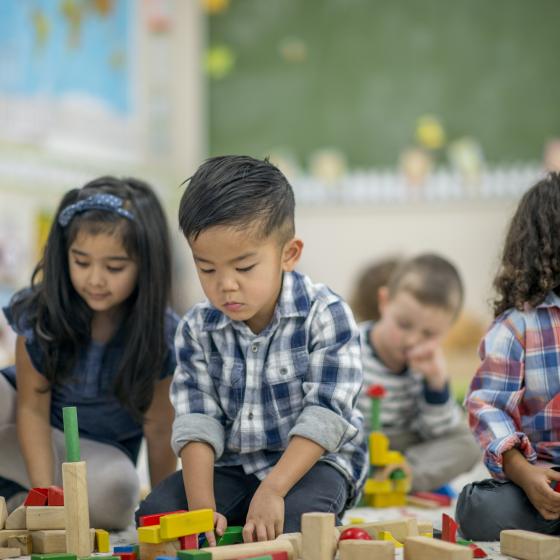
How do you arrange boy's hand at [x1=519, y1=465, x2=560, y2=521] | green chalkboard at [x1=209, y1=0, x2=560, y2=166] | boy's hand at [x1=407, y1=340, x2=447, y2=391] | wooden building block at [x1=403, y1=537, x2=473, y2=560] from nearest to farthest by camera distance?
wooden building block at [x1=403, y1=537, x2=473, y2=560] < boy's hand at [x1=519, y1=465, x2=560, y2=521] < boy's hand at [x1=407, y1=340, x2=447, y2=391] < green chalkboard at [x1=209, y1=0, x2=560, y2=166]

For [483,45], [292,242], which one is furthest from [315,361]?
[483,45]

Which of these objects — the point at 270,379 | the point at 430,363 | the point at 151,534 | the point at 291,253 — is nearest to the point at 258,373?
the point at 270,379

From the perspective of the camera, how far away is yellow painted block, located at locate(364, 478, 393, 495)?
1.40 m

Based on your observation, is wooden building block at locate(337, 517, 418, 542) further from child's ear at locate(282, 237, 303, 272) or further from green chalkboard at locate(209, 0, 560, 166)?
green chalkboard at locate(209, 0, 560, 166)

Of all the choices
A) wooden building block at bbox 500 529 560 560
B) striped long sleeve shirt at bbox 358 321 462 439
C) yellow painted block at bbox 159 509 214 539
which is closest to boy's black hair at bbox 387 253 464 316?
striped long sleeve shirt at bbox 358 321 462 439

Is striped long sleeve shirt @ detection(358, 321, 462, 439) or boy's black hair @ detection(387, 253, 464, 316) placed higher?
boy's black hair @ detection(387, 253, 464, 316)

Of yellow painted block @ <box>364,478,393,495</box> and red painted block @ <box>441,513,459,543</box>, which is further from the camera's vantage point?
yellow painted block @ <box>364,478,393,495</box>

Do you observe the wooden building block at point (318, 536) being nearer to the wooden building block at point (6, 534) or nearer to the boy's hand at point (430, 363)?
the wooden building block at point (6, 534)

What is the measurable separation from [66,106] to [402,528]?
2415mm

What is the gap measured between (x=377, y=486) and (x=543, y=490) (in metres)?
0.39

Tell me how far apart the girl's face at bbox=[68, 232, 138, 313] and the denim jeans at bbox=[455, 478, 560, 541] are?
1.76 feet

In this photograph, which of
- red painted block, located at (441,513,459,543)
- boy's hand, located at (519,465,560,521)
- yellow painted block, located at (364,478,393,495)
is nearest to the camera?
red painted block, located at (441,513,459,543)

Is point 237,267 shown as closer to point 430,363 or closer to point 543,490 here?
point 543,490

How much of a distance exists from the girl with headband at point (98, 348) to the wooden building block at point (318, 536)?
0.42 m
